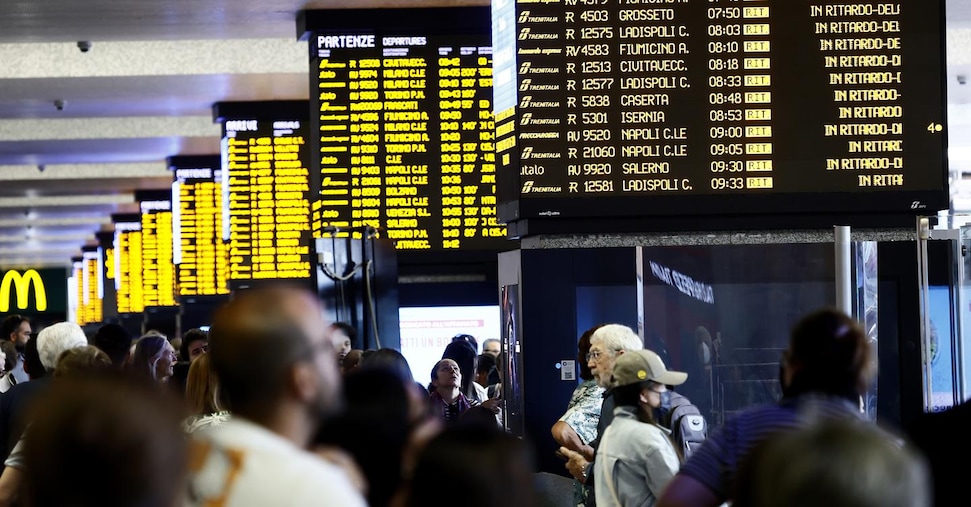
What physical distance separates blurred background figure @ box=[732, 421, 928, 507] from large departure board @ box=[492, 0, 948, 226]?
576 centimetres

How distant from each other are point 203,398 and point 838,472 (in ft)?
12.9

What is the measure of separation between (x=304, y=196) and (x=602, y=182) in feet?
29.2

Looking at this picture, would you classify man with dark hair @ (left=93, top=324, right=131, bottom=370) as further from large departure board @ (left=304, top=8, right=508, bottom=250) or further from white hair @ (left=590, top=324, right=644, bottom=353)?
large departure board @ (left=304, top=8, right=508, bottom=250)

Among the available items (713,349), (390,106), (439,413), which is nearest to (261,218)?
(390,106)

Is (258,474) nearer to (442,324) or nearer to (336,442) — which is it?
(336,442)

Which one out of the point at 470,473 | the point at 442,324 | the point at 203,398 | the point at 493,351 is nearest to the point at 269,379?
the point at 470,473

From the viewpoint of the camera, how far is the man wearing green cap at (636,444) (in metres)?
4.80

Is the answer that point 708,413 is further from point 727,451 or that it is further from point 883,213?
point 727,451

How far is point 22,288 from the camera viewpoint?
4541 centimetres

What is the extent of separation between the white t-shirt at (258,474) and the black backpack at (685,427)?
3310 mm

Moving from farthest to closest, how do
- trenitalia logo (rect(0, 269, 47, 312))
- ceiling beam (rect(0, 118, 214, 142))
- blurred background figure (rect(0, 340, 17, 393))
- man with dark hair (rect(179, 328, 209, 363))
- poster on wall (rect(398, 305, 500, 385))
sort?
trenitalia logo (rect(0, 269, 47, 312)), ceiling beam (rect(0, 118, 214, 142)), poster on wall (rect(398, 305, 500, 385)), man with dark hair (rect(179, 328, 209, 363)), blurred background figure (rect(0, 340, 17, 393))

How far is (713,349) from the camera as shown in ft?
23.0

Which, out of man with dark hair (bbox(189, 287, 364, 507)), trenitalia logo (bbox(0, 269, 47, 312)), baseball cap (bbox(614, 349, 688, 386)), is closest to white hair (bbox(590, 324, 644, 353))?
baseball cap (bbox(614, 349, 688, 386))

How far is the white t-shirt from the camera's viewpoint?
228 centimetres
